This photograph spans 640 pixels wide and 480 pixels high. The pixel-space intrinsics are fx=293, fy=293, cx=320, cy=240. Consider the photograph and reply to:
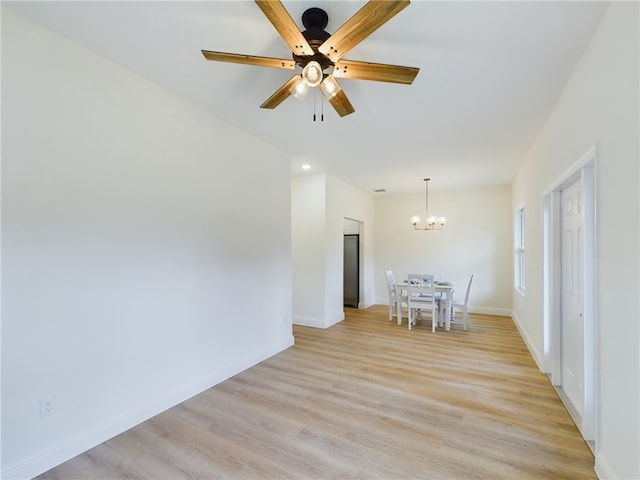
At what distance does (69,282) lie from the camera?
6.40 feet

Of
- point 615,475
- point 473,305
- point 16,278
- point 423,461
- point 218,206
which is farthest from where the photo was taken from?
point 473,305

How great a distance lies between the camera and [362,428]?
2.27 metres

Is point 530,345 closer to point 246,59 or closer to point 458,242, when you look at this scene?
point 458,242

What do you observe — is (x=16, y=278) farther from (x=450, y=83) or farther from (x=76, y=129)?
(x=450, y=83)

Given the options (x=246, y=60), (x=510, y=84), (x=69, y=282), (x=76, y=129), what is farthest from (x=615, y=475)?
(x=76, y=129)

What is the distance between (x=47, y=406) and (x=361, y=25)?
9.46 ft

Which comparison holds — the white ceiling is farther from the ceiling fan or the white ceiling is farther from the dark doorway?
the dark doorway

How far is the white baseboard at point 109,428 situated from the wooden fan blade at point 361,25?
2916mm

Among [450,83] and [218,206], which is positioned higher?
[450,83]

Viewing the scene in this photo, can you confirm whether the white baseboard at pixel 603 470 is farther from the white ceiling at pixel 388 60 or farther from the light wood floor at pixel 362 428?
the white ceiling at pixel 388 60

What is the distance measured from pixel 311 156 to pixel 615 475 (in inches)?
160

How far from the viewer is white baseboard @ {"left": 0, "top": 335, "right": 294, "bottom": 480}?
1.74 meters

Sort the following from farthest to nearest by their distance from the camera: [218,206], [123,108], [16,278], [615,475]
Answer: [218,206], [123,108], [16,278], [615,475]

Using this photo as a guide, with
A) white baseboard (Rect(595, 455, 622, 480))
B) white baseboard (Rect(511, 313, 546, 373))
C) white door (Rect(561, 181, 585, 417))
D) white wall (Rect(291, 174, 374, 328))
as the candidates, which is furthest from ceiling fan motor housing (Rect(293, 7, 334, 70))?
white baseboard (Rect(511, 313, 546, 373))
